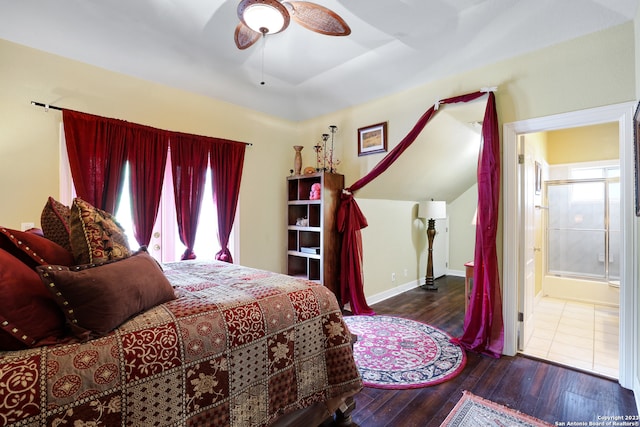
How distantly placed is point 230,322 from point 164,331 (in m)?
0.27

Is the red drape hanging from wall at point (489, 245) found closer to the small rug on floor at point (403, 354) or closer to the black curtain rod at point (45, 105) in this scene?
the small rug on floor at point (403, 354)

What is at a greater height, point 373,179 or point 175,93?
point 175,93

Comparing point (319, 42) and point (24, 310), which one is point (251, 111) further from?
point (24, 310)

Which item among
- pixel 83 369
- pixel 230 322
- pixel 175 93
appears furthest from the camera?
pixel 175 93

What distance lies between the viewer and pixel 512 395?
208cm

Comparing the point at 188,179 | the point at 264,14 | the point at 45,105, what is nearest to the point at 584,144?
the point at 264,14

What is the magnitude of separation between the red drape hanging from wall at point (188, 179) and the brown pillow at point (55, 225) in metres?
1.80

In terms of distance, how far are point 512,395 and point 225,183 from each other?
3.39m

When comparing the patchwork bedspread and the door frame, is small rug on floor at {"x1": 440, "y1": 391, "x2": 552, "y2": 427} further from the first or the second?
the door frame

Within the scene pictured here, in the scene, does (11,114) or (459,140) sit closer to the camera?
(11,114)

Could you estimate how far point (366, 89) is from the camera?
11.3 feet

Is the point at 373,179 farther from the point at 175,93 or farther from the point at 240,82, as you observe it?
the point at 175,93

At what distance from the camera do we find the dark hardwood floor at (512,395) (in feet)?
6.14

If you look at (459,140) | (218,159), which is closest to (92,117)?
(218,159)
